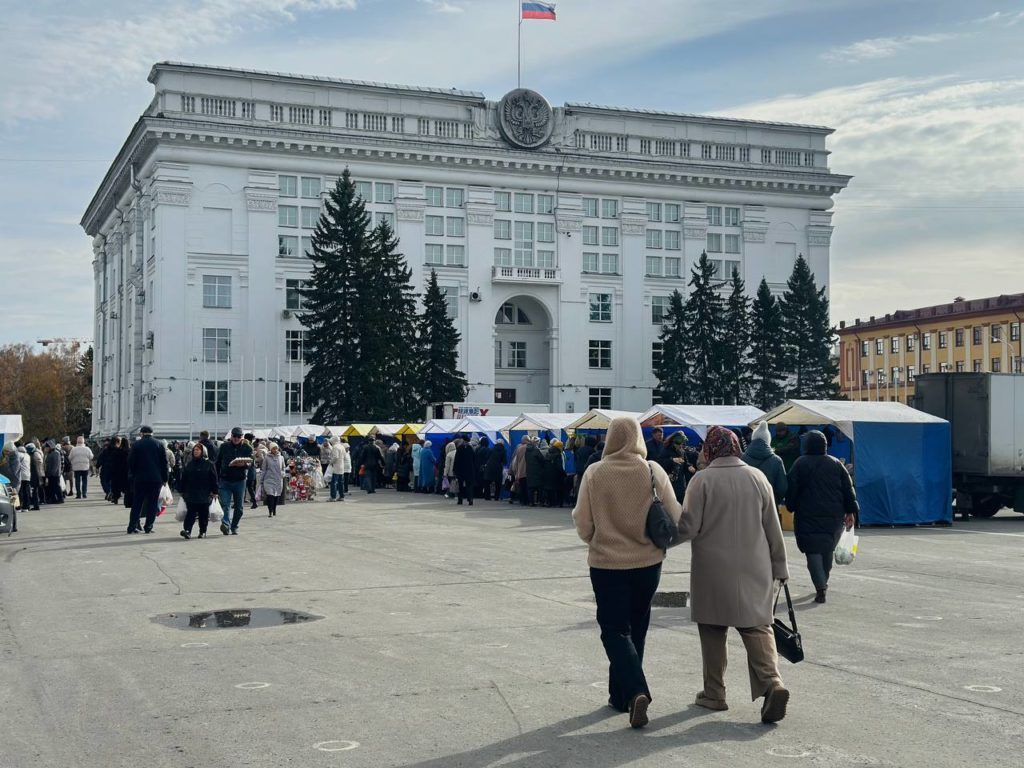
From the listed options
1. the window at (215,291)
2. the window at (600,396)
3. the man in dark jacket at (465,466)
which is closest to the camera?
the man in dark jacket at (465,466)

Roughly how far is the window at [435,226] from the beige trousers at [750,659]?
77.0m

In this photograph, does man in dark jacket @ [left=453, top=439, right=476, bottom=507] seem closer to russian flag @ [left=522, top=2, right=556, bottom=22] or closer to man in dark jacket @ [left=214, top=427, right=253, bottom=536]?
man in dark jacket @ [left=214, top=427, right=253, bottom=536]

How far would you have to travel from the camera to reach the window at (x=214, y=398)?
253 ft

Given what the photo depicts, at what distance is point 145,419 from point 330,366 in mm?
20268

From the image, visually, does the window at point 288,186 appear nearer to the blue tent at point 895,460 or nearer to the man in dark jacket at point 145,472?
the blue tent at point 895,460

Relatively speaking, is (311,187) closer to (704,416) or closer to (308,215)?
(308,215)

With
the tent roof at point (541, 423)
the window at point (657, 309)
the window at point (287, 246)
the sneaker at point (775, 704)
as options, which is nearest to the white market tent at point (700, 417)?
the tent roof at point (541, 423)

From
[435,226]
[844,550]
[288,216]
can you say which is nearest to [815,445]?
[844,550]

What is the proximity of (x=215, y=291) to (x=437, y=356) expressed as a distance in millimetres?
15491

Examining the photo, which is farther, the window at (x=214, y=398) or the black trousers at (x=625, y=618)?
the window at (x=214, y=398)

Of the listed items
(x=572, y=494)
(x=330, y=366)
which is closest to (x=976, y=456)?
(x=572, y=494)

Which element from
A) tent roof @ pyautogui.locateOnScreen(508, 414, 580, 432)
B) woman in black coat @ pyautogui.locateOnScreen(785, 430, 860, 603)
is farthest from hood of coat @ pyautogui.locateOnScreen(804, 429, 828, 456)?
tent roof @ pyautogui.locateOnScreen(508, 414, 580, 432)

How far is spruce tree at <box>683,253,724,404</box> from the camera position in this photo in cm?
8025

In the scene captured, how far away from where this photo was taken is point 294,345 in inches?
3169
